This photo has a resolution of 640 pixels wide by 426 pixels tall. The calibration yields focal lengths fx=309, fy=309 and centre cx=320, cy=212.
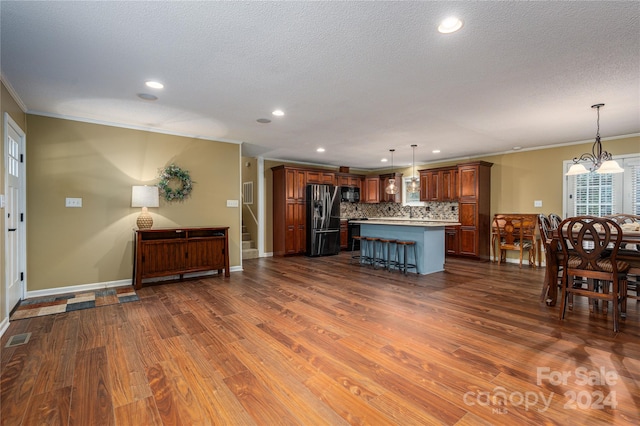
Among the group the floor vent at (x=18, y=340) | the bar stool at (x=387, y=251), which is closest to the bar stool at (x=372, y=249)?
the bar stool at (x=387, y=251)

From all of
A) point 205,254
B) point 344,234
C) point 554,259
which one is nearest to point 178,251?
point 205,254

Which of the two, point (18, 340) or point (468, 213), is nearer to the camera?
point (18, 340)

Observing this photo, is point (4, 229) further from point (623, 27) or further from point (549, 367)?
point (623, 27)

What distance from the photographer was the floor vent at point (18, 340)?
2562mm

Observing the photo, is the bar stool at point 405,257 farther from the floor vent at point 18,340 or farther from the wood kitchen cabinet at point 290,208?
the floor vent at point 18,340

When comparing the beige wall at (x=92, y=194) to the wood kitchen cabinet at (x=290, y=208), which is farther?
the wood kitchen cabinet at (x=290, y=208)

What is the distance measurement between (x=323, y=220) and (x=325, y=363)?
210 inches

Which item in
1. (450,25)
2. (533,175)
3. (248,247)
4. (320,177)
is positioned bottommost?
(248,247)

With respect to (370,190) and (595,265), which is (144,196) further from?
(370,190)

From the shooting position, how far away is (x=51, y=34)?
2.21 metres

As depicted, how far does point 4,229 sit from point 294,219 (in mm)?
5048

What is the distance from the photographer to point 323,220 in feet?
24.6

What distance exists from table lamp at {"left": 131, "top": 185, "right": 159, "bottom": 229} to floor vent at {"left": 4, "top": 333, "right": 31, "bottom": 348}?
1991 millimetres

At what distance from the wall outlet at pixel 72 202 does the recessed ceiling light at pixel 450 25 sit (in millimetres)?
4831
